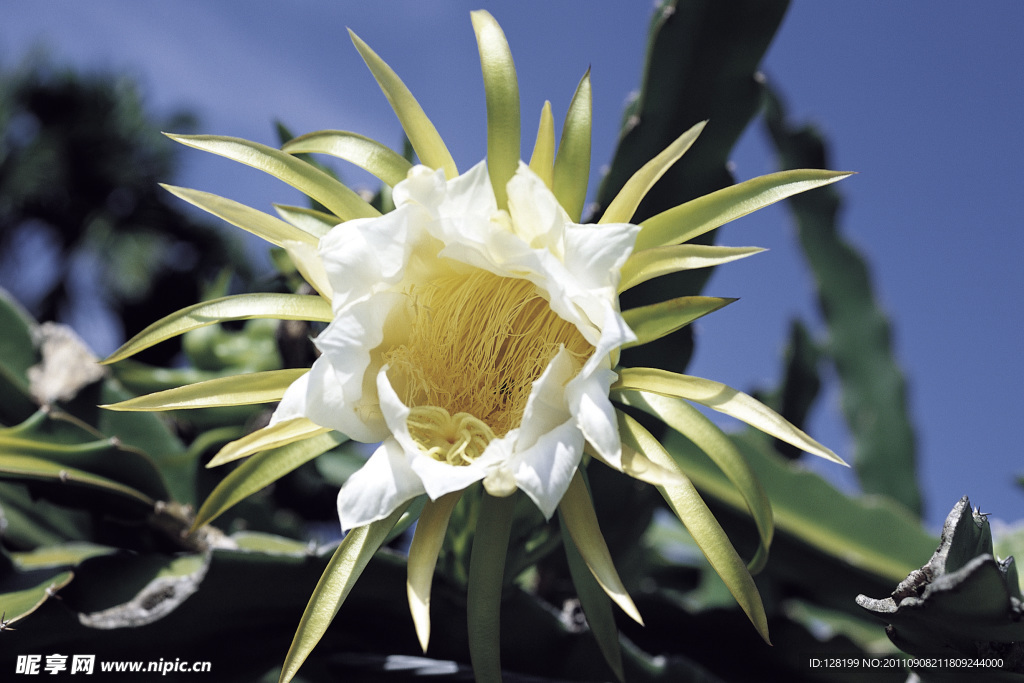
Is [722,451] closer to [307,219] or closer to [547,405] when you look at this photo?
[547,405]

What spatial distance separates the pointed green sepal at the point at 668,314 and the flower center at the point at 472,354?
0.17 ft

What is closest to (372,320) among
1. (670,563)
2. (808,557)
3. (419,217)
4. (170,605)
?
(419,217)

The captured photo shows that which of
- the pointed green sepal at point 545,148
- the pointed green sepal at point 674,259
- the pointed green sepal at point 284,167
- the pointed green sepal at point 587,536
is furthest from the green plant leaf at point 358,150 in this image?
the pointed green sepal at point 587,536

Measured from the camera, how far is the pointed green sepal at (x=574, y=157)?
659 millimetres

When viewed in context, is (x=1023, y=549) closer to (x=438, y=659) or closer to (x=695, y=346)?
(x=695, y=346)

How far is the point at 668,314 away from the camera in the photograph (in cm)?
64

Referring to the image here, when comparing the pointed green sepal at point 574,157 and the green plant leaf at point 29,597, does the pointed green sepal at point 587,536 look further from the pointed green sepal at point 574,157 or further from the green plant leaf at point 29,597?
the green plant leaf at point 29,597

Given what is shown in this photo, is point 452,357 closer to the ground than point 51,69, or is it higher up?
closer to the ground

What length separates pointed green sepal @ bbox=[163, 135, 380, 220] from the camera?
68 centimetres

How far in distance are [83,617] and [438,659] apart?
1.39 ft

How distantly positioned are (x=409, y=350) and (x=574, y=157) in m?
0.25

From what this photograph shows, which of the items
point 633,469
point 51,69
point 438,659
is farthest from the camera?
point 51,69

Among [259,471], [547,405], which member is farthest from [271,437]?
[547,405]

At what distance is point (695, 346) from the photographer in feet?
3.02
